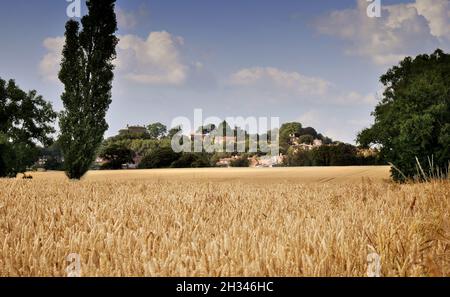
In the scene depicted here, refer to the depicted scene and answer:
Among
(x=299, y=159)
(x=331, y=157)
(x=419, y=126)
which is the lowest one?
(x=299, y=159)

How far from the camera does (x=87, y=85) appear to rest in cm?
3456

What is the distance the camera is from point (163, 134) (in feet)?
306

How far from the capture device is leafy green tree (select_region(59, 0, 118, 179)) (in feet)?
113

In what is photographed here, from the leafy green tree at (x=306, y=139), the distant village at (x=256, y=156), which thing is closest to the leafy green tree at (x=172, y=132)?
the distant village at (x=256, y=156)

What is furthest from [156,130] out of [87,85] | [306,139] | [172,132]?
[87,85]

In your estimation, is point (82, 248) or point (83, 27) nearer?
point (82, 248)

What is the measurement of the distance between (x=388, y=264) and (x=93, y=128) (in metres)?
32.8

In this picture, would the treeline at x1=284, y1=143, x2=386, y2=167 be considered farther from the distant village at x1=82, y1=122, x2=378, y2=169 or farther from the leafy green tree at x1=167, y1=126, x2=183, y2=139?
the leafy green tree at x1=167, y1=126, x2=183, y2=139

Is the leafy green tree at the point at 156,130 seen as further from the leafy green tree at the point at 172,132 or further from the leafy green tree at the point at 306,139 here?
the leafy green tree at the point at 306,139

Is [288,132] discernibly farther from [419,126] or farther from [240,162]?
[419,126]

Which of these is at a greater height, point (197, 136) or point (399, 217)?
point (197, 136)

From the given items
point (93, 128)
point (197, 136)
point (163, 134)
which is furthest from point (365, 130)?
point (163, 134)

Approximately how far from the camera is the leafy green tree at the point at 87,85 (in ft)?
113

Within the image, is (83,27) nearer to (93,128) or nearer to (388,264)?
(93,128)
